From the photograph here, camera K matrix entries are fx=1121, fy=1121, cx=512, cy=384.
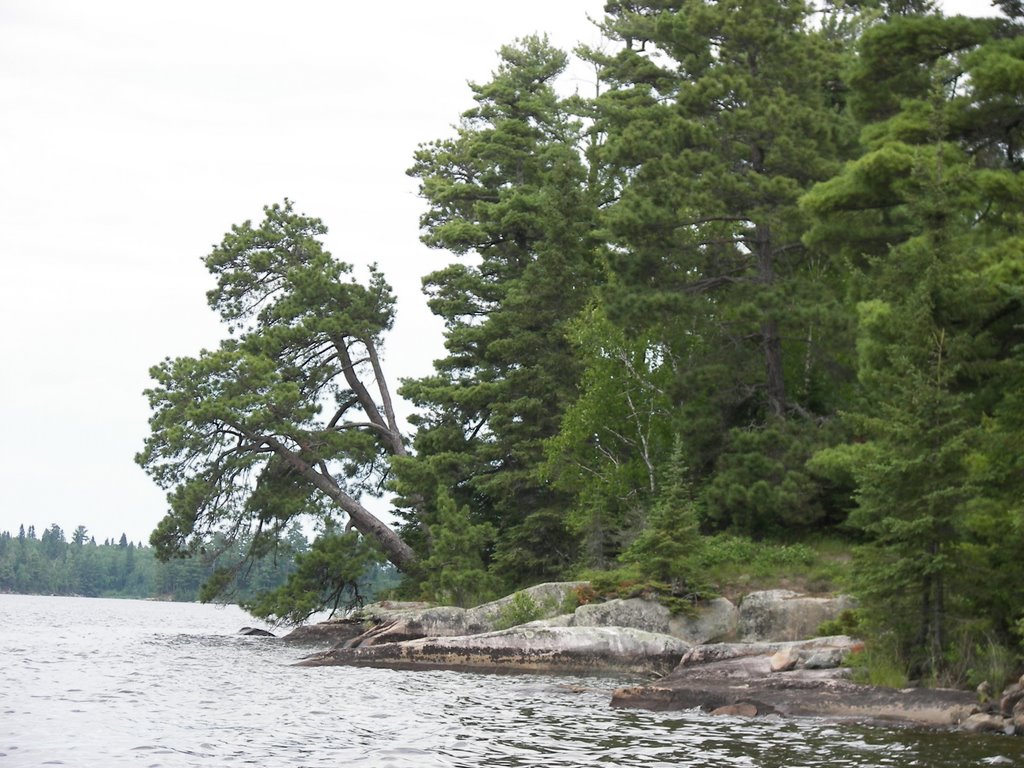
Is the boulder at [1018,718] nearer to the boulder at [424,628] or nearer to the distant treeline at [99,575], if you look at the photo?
the boulder at [424,628]

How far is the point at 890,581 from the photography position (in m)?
16.9

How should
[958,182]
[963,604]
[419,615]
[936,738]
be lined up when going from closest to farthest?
[936,738]
[963,604]
[958,182]
[419,615]

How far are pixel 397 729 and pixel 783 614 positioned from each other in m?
12.4

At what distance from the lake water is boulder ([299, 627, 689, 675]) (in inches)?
70.5

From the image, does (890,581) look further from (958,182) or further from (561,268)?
(561,268)

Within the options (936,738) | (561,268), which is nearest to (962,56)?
(936,738)

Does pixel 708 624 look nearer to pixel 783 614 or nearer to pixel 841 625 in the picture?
pixel 783 614

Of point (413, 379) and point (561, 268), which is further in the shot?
point (413, 379)

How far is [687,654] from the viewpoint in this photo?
70.4ft

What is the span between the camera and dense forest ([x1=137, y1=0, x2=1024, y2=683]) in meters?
17.2

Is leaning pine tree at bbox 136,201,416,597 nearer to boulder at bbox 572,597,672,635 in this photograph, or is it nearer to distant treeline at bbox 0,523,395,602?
boulder at bbox 572,597,672,635

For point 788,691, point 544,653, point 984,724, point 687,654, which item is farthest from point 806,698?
point 544,653

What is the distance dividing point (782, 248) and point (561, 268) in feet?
26.1

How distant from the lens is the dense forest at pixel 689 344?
1719cm
